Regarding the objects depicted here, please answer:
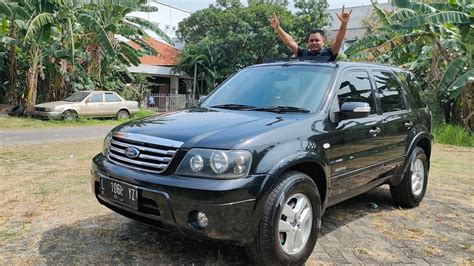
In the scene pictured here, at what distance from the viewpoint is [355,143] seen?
13.7 ft

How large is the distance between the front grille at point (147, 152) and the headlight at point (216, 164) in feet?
0.51

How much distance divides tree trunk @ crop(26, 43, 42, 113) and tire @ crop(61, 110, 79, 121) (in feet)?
6.88

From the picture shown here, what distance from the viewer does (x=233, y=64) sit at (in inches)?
1294

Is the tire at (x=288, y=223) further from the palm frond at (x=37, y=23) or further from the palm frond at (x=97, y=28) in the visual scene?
the palm frond at (x=97, y=28)

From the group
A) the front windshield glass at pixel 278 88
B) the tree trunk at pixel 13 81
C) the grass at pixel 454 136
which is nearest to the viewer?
the front windshield glass at pixel 278 88

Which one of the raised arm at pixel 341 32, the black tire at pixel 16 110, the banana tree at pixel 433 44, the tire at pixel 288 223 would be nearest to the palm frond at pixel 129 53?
the black tire at pixel 16 110

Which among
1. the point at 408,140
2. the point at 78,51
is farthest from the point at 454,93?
the point at 78,51

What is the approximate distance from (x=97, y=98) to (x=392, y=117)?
16.3 meters

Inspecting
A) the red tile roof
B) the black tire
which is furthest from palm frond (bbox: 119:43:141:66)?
the red tile roof

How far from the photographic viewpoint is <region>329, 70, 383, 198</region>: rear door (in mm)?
3959

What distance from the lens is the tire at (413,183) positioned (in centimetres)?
532

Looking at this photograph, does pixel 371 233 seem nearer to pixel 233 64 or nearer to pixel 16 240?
pixel 16 240

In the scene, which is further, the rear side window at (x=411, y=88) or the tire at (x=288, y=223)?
the rear side window at (x=411, y=88)

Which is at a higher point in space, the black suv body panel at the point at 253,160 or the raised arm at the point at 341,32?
the raised arm at the point at 341,32
